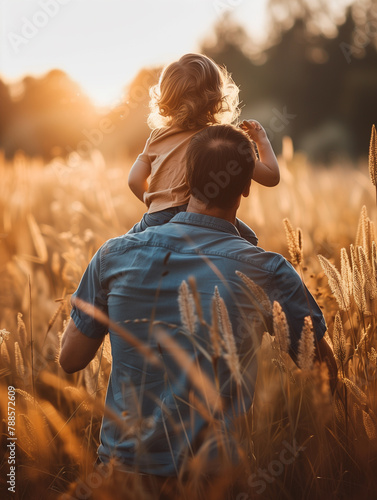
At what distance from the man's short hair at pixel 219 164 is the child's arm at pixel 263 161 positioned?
1.49 ft

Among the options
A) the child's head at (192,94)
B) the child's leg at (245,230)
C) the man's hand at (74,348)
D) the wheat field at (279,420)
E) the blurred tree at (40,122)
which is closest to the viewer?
the wheat field at (279,420)

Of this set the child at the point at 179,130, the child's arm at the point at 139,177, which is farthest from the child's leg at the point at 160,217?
the child's arm at the point at 139,177

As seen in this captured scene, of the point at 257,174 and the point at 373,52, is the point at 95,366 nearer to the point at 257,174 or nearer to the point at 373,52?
the point at 257,174

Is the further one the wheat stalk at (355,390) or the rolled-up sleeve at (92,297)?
the rolled-up sleeve at (92,297)

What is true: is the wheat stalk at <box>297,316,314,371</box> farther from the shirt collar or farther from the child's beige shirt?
the child's beige shirt

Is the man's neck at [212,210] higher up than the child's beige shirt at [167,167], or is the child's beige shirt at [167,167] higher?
the child's beige shirt at [167,167]

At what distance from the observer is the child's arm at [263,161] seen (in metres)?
1.79

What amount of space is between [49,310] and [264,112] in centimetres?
1928

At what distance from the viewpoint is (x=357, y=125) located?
20.9m

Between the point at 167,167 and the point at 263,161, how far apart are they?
34cm

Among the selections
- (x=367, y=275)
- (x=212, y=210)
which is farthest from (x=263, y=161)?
(x=367, y=275)

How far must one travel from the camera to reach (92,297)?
138 centimetres

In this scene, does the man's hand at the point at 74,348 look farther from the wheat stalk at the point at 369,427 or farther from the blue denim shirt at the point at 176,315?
the wheat stalk at the point at 369,427

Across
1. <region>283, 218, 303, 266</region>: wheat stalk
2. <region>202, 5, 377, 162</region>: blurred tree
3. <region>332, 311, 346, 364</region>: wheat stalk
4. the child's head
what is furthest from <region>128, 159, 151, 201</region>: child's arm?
<region>202, 5, 377, 162</region>: blurred tree
